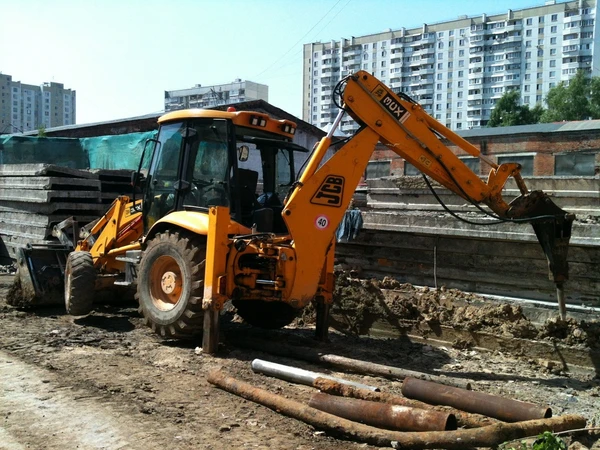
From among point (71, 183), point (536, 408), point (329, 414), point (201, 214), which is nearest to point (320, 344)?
point (201, 214)

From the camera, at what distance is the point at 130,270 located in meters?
8.38

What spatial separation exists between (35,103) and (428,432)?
11007cm

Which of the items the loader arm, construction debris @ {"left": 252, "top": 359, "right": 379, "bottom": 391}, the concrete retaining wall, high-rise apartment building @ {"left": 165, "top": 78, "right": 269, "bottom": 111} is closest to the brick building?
the concrete retaining wall

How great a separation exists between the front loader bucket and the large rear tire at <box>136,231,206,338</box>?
222 centimetres

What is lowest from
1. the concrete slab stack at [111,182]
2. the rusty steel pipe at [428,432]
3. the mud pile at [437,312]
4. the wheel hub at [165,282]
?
the rusty steel pipe at [428,432]

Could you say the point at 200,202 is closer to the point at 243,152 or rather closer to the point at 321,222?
the point at 243,152

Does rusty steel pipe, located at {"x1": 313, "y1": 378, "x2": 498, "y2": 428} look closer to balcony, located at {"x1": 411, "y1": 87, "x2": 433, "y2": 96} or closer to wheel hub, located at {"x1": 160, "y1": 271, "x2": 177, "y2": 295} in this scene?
wheel hub, located at {"x1": 160, "y1": 271, "x2": 177, "y2": 295}

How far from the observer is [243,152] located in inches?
275

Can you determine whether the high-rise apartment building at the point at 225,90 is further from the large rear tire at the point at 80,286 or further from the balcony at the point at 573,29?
the large rear tire at the point at 80,286

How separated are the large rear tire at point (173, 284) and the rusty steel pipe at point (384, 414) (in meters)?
2.30

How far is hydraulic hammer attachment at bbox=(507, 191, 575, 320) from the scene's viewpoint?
6.13 m

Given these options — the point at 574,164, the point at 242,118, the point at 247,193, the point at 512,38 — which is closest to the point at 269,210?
the point at 247,193

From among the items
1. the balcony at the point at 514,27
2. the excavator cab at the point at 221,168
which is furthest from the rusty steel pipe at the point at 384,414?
the balcony at the point at 514,27

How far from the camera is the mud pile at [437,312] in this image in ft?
21.5
